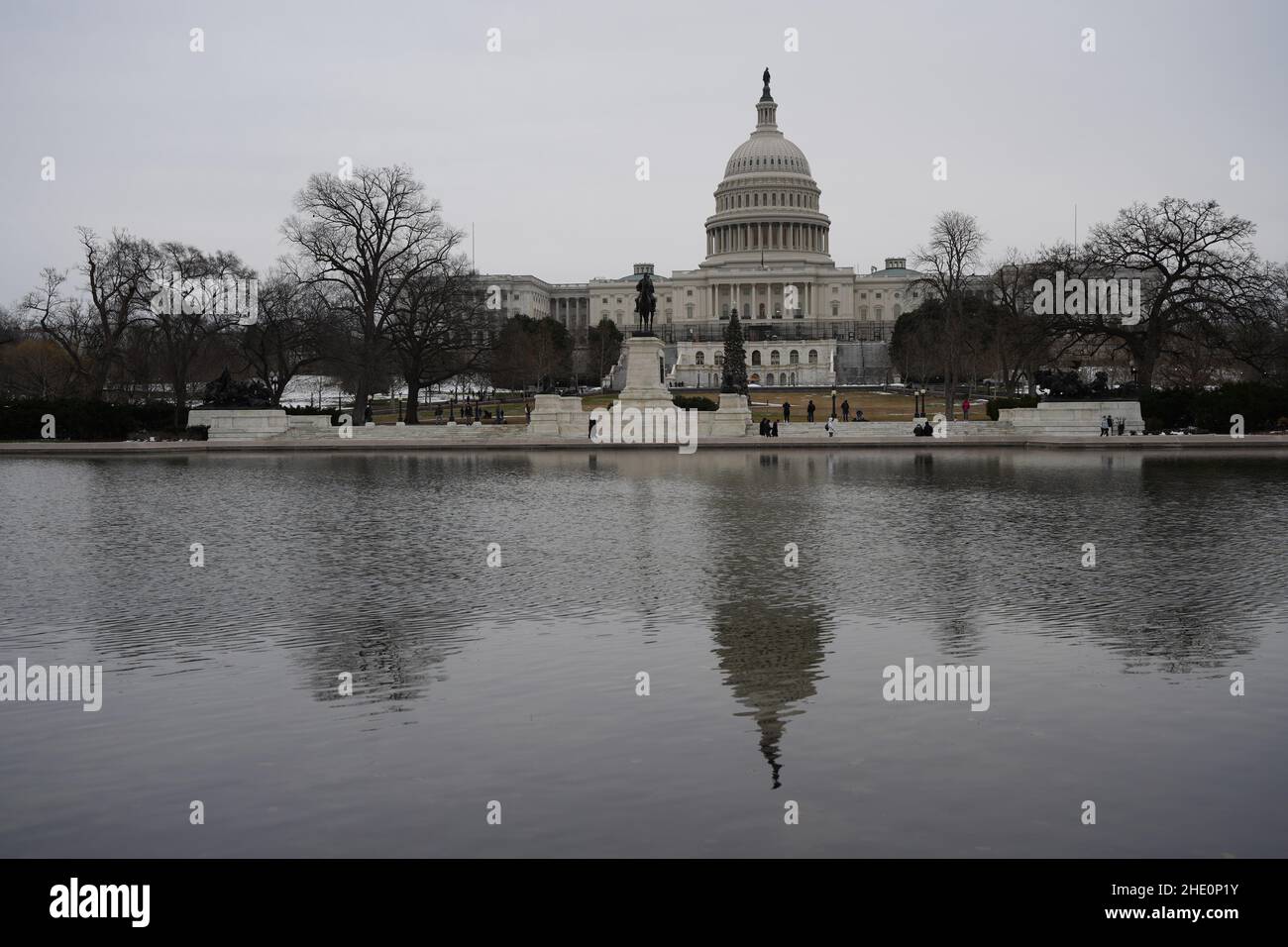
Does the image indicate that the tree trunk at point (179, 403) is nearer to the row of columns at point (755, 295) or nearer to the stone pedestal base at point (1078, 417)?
the stone pedestal base at point (1078, 417)

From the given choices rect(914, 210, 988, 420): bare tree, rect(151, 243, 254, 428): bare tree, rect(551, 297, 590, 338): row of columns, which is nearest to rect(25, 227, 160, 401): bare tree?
rect(151, 243, 254, 428): bare tree

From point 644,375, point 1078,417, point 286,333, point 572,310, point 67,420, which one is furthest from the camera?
point 572,310

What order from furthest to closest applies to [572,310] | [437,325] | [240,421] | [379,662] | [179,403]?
[572,310], [437,325], [179,403], [240,421], [379,662]

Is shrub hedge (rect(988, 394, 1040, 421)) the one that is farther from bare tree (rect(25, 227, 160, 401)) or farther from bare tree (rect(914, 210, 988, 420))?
bare tree (rect(25, 227, 160, 401))

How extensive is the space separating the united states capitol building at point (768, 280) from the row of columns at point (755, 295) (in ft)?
0.44

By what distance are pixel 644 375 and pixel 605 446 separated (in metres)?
→ 7.62

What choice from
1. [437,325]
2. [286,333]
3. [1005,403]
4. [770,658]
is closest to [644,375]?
[437,325]

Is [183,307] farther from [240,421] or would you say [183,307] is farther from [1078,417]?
[1078,417]

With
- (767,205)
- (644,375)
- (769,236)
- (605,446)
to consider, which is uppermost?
(767,205)

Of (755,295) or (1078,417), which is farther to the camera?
(755,295)

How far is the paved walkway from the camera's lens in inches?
1684

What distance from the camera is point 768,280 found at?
16075 centimetres
